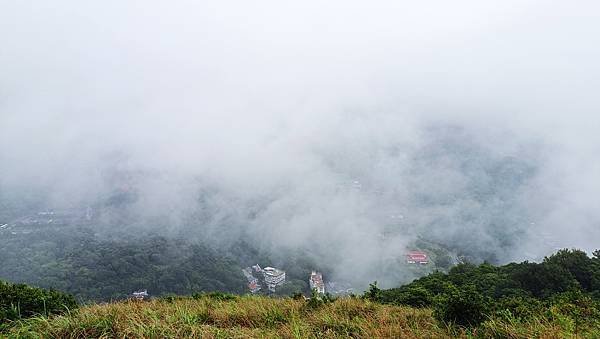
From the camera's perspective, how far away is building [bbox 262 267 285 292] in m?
44.6

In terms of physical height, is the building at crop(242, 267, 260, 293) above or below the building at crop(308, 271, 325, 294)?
below

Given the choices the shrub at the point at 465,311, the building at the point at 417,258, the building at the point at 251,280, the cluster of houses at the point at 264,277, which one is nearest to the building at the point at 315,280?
the cluster of houses at the point at 264,277

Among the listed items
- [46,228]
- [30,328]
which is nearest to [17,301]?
[30,328]

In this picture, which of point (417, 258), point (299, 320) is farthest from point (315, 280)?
point (299, 320)

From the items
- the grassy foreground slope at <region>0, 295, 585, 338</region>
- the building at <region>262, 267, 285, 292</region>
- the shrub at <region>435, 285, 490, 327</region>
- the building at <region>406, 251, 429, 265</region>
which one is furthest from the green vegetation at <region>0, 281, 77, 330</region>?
the building at <region>406, 251, 429, 265</region>

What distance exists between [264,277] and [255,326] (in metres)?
42.2

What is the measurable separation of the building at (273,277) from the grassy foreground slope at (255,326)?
37676mm

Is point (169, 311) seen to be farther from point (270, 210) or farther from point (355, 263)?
point (270, 210)

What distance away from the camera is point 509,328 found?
5.52 m

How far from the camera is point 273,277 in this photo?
4641 centimetres

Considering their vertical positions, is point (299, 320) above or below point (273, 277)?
below

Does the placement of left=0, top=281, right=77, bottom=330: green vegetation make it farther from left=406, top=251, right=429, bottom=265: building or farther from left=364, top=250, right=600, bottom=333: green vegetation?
left=406, top=251, right=429, bottom=265: building

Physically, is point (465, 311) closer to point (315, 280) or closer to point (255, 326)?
point (255, 326)

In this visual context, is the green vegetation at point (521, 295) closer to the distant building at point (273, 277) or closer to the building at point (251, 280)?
the building at point (251, 280)
